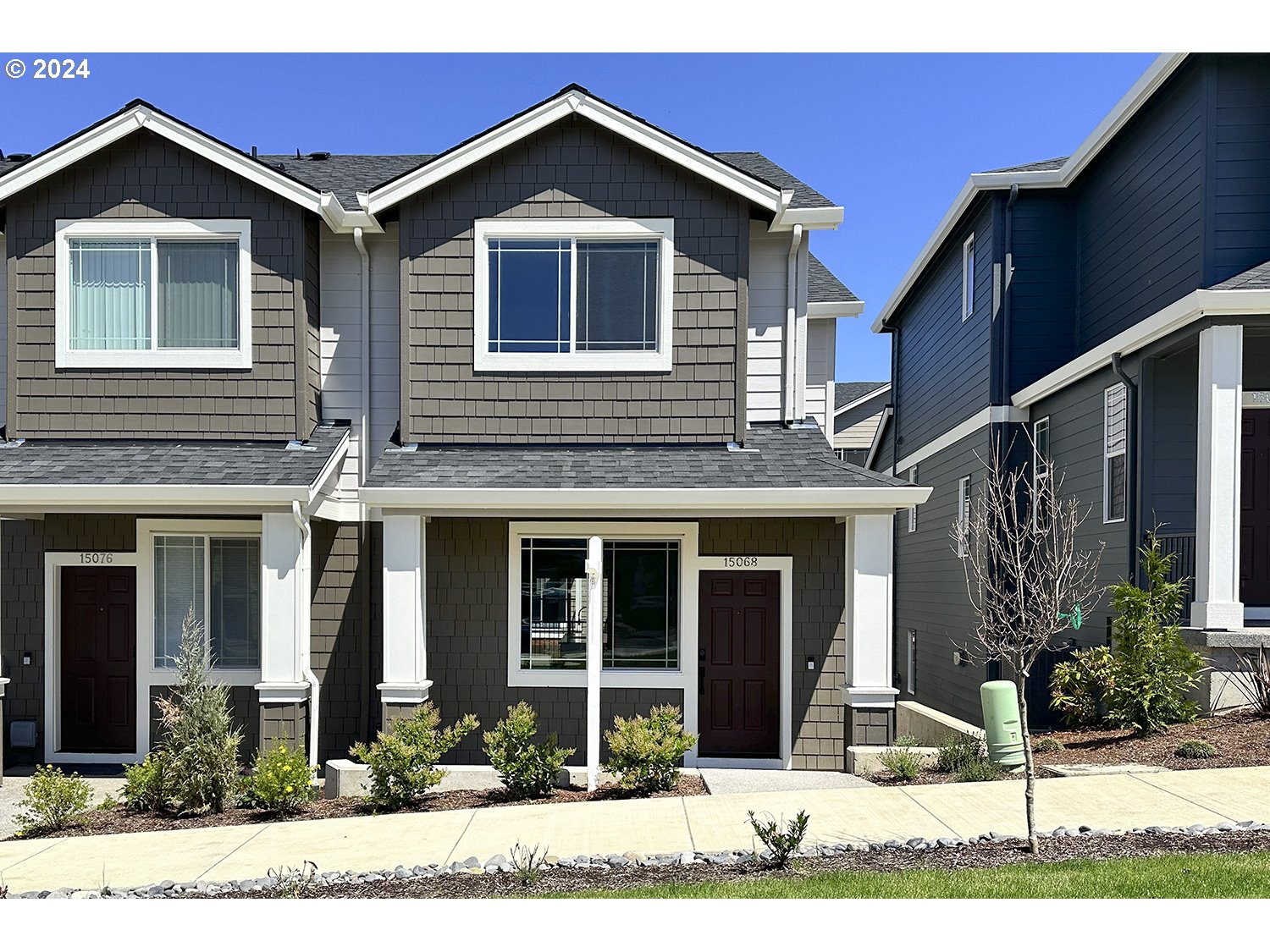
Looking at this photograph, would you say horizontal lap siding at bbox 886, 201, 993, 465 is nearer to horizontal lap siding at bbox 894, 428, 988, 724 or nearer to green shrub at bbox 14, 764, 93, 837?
horizontal lap siding at bbox 894, 428, 988, 724

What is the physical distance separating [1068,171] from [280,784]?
1339cm

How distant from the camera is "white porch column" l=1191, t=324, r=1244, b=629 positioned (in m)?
10.2

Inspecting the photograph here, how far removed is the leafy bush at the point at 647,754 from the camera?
9.21 metres

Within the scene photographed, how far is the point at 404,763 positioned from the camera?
8.98 meters

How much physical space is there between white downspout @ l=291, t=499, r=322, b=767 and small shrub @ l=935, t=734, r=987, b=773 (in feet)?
20.2

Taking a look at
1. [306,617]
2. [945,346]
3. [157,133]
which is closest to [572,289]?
[306,617]

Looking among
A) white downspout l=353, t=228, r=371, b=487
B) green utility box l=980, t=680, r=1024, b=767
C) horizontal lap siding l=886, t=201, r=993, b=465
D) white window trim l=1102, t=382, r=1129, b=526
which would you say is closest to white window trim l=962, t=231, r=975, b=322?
horizontal lap siding l=886, t=201, r=993, b=465

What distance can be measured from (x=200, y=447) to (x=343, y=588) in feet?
7.20

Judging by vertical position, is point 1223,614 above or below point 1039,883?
above

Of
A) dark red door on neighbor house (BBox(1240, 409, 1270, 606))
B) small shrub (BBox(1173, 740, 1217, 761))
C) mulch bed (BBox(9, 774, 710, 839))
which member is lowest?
mulch bed (BBox(9, 774, 710, 839))

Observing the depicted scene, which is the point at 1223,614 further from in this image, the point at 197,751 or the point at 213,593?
the point at 213,593

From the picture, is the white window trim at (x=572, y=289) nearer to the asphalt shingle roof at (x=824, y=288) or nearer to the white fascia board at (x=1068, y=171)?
the asphalt shingle roof at (x=824, y=288)

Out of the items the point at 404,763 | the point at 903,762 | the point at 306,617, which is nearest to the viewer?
the point at 404,763

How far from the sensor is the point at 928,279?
786 inches
